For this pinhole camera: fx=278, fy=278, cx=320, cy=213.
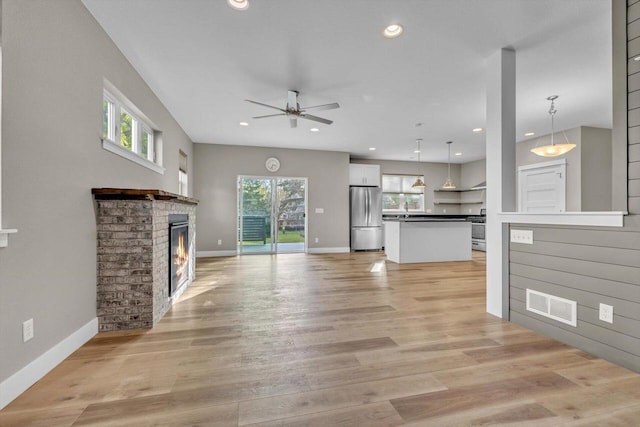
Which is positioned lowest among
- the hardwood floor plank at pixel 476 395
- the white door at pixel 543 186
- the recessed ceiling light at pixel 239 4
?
the hardwood floor plank at pixel 476 395

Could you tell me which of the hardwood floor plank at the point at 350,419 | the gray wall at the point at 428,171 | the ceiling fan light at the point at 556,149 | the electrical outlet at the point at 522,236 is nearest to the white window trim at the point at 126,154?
the hardwood floor plank at the point at 350,419

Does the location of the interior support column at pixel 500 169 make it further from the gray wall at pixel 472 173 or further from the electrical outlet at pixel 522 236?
the gray wall at pixel 472 173

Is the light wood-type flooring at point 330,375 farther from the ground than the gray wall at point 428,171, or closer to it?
closer to it

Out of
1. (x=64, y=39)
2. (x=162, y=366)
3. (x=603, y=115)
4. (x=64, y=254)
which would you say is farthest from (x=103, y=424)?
(x=603, y=115)

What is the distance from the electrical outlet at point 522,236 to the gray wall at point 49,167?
141 inches

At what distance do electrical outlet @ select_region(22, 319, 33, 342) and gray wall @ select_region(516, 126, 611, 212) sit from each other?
7653mm

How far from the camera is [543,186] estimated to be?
19.7 ft

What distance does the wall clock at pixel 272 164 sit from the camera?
692 centimetres

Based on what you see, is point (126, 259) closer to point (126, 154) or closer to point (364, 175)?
point (126, 154)

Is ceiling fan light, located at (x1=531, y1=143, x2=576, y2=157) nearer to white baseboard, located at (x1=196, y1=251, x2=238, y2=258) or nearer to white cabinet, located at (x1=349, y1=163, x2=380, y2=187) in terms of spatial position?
white cabinet, located at (x1=349, y1=163, x2=380, y2=187)

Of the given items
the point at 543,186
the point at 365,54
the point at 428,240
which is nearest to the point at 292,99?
the point at 365,54

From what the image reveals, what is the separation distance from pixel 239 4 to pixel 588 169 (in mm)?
6684

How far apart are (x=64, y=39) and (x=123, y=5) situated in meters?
0.53

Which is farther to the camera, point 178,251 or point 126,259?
point 178,251
